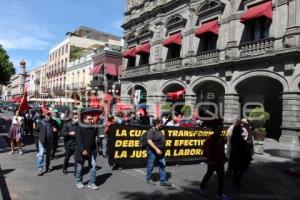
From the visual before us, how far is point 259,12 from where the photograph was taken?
61.5 feet

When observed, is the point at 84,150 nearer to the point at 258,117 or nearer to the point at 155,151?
the point at 155,151

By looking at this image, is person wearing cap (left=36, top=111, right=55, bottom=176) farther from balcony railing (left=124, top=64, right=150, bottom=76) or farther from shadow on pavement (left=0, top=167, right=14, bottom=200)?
balcony railing (left=124, top=64, right=150, bottom=76)

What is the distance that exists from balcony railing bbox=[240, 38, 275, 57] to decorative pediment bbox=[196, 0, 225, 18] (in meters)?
3.16

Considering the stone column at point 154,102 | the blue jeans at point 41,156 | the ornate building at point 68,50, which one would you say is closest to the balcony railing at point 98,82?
the ornate building at point 68,50

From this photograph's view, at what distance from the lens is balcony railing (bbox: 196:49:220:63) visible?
21997 mm

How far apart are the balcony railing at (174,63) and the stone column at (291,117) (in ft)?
30.8

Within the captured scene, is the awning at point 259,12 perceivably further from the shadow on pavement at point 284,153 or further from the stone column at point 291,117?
the shadow on pavement at point 284,153

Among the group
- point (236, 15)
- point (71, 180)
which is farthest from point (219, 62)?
point (71, 180)

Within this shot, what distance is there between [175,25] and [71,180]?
19220mm

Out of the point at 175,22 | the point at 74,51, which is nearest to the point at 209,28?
the point at 175,22

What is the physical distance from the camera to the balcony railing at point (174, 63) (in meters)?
25.4

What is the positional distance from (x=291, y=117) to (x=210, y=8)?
29.9 ft

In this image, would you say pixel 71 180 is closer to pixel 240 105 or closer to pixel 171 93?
pixel 240 105

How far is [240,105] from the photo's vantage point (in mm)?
21734
